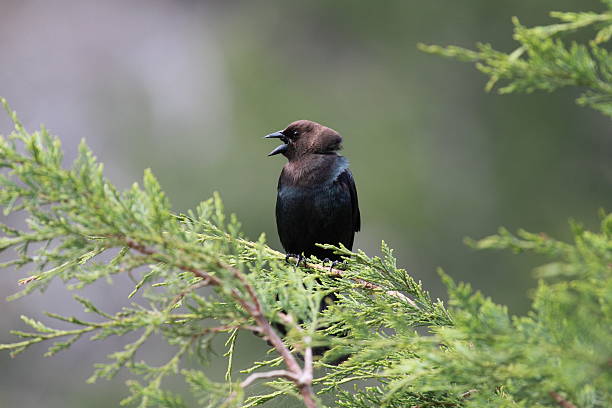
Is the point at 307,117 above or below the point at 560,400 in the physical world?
above

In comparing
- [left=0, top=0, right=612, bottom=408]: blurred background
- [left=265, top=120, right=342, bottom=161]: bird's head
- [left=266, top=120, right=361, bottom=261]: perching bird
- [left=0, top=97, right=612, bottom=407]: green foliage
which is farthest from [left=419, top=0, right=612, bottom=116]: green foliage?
[left=0, top=0, right=612, bottom=408]: blurred background

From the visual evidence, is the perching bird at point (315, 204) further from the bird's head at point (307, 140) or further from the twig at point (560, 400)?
the twig at point (560, 400)

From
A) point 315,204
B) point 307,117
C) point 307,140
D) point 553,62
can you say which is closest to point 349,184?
point 315,204

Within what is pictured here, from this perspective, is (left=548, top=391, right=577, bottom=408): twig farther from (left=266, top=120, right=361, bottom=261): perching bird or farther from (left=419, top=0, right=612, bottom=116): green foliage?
(left=266, top=120, right=361, bottom=261): perching bird

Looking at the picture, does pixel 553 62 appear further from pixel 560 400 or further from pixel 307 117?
pixel 307 117

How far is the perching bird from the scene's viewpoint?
9.29 feet

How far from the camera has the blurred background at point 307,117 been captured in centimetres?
891

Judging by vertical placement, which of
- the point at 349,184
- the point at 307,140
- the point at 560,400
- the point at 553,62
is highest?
the point at 553,62

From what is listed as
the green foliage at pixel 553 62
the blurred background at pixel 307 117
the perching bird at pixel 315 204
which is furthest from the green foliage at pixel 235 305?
the blurred background at pixel 307 117

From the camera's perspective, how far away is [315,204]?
2.82 meters

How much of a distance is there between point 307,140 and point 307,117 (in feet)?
21.9

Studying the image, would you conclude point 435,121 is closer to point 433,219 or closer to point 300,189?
point 433,219

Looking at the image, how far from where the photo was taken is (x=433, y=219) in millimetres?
9945

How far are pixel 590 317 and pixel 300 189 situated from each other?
2042mm
